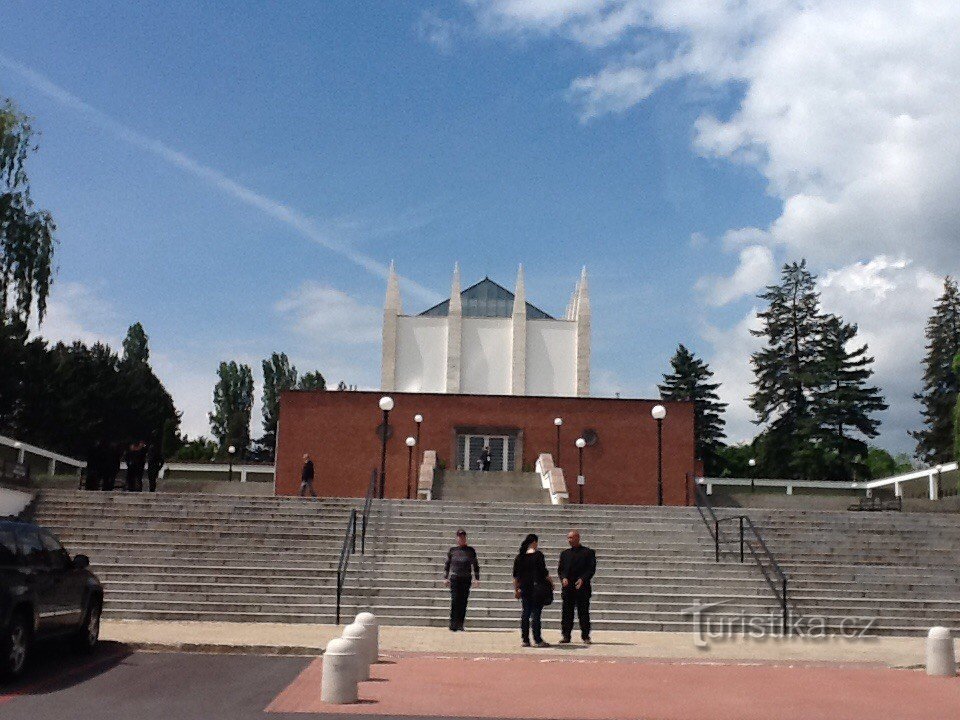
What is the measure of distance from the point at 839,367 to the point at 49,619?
57.0 metres

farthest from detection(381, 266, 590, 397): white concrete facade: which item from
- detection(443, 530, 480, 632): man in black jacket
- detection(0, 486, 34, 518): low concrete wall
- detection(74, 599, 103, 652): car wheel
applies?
detection(74, 599, 103, 652): car wheel

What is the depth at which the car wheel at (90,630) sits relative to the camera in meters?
11.7

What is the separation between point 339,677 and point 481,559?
9832mm

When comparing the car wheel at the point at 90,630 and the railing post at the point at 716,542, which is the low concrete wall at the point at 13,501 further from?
the railing post at the point at 716,542

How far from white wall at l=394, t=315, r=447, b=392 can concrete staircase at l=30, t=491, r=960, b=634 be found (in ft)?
124

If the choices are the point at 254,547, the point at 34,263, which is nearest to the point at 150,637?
the point at 254,547

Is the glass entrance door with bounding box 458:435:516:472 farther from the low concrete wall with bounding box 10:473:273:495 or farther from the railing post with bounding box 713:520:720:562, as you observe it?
the railing post with bounding box 713:520:720:562

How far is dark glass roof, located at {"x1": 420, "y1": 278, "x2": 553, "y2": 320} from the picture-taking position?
6512 centimetres

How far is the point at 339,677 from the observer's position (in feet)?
29.3

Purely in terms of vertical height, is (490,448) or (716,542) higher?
(490,448)

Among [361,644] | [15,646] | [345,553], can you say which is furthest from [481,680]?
[345,553]

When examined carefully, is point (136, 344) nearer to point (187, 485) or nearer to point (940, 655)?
point (187, 485)

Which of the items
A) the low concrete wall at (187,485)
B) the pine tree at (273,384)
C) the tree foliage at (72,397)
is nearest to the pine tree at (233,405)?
the pine tree at (273,384)

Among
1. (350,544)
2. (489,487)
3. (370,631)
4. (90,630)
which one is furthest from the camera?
(489,487)
